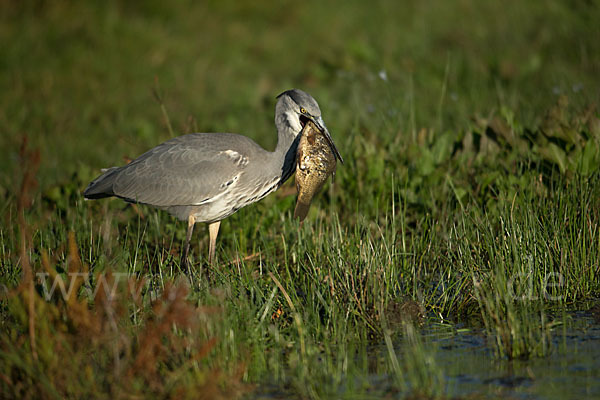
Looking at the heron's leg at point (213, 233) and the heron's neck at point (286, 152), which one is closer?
the heron's neck at point (286, 152)

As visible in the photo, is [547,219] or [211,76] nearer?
[547,219]

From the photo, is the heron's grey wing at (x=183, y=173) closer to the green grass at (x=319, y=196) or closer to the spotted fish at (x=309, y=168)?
the green grass at (x=319, y=196)

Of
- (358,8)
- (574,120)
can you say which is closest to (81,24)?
(358,8)

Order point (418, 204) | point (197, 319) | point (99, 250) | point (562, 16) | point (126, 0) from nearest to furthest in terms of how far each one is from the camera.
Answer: point (197, 319), point (99, 250), point (418, 204), point (562, 16), point (126, 0)

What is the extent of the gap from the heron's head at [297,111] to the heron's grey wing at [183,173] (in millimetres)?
413

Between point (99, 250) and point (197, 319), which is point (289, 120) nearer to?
point (99, 250)

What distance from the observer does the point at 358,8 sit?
41.3 ft

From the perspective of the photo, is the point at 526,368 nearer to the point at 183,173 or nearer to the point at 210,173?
the point at 210,173

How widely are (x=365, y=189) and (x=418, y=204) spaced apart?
49cm

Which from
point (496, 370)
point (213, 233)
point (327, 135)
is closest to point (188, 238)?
point (213, 233)

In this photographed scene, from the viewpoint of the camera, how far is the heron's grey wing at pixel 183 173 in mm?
5254

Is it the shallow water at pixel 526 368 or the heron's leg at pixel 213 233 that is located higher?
the heron's leg at pixel 213 233

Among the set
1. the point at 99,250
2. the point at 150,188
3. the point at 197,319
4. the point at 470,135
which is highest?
the point at 470,135

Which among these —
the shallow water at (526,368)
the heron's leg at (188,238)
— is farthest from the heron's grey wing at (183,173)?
the shallow water at (526,368)
